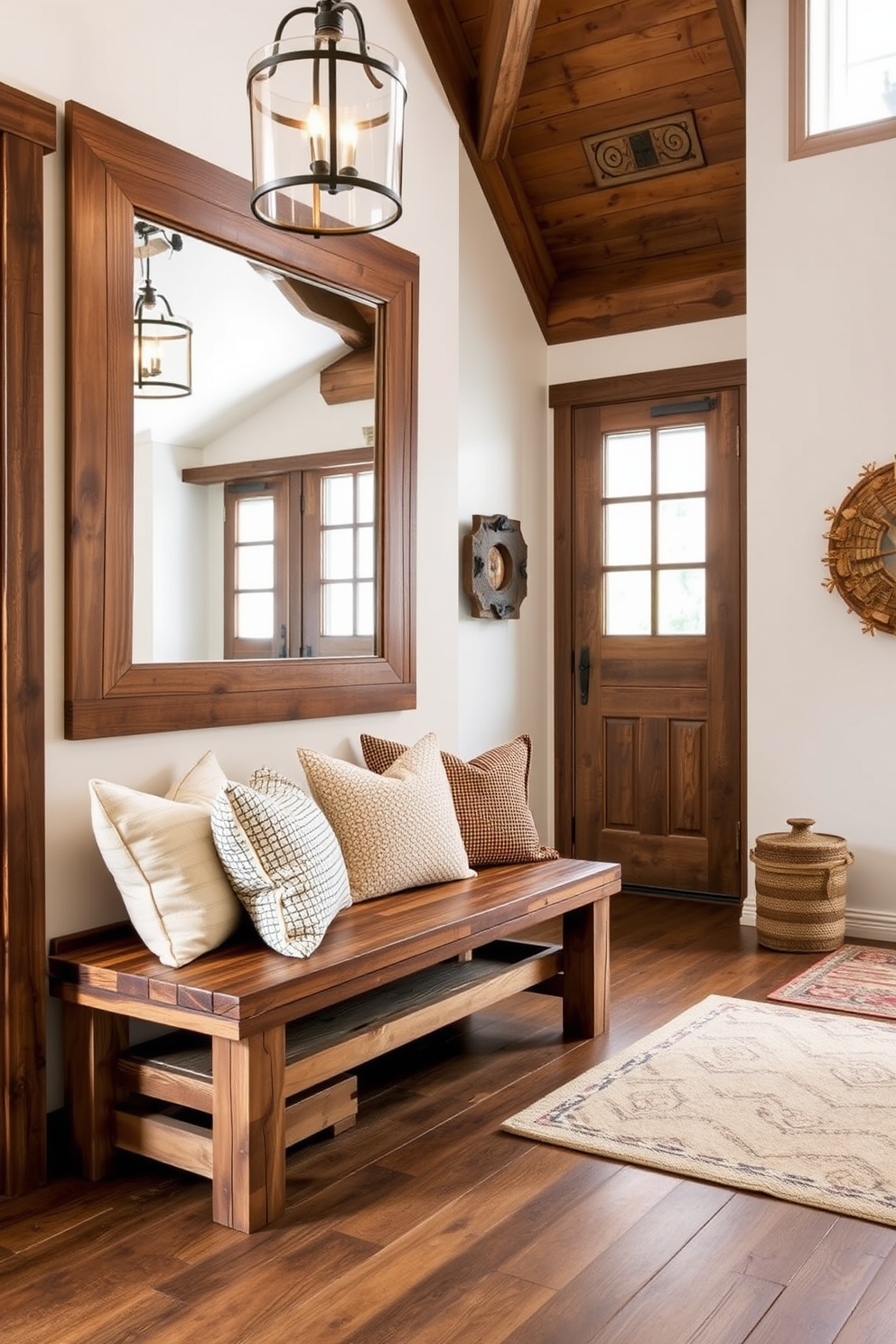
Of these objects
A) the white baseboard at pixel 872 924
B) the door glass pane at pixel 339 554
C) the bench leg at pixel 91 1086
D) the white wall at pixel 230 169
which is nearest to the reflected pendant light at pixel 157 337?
the white wall at pixel 230 169

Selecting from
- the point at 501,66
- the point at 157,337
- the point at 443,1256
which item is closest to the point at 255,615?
the point at 157,337

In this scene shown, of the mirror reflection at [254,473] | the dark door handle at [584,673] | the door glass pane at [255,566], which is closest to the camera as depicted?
the mirror reflection at [254,473]

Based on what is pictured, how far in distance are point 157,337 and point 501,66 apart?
7.77 ft

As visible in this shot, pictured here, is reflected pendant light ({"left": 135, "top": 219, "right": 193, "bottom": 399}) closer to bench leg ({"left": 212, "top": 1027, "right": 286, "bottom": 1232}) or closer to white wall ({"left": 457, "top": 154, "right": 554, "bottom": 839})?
bench leg ({"left": 212, "top": 1027, "right": 286, "bottom": 1232})

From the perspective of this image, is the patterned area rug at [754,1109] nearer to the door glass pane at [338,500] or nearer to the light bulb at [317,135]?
the door glass pane at [338,500]

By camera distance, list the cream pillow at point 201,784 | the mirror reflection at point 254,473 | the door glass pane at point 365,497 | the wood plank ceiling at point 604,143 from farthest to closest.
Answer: the wood plank ceiling at point 604,143
the door glass pane at point 365,497
the mirror reflection at point 254,473
the cream pillow at point 201,784

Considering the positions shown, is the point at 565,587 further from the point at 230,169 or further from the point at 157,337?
the point at 157,337

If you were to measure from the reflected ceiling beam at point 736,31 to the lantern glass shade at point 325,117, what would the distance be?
267cm

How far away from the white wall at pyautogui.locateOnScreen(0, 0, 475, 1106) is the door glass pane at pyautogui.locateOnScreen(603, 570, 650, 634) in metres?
1.71

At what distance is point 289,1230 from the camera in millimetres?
2211

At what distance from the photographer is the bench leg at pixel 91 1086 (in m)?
2.45

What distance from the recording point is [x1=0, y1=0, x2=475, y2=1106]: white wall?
8.43 feet

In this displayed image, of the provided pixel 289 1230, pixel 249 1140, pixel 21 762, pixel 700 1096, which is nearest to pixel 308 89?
pixel 21 762

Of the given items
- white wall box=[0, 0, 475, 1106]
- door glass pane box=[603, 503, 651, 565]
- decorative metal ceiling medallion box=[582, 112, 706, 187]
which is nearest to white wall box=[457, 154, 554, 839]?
door glass pane box=[603, 503, 651, 565]
